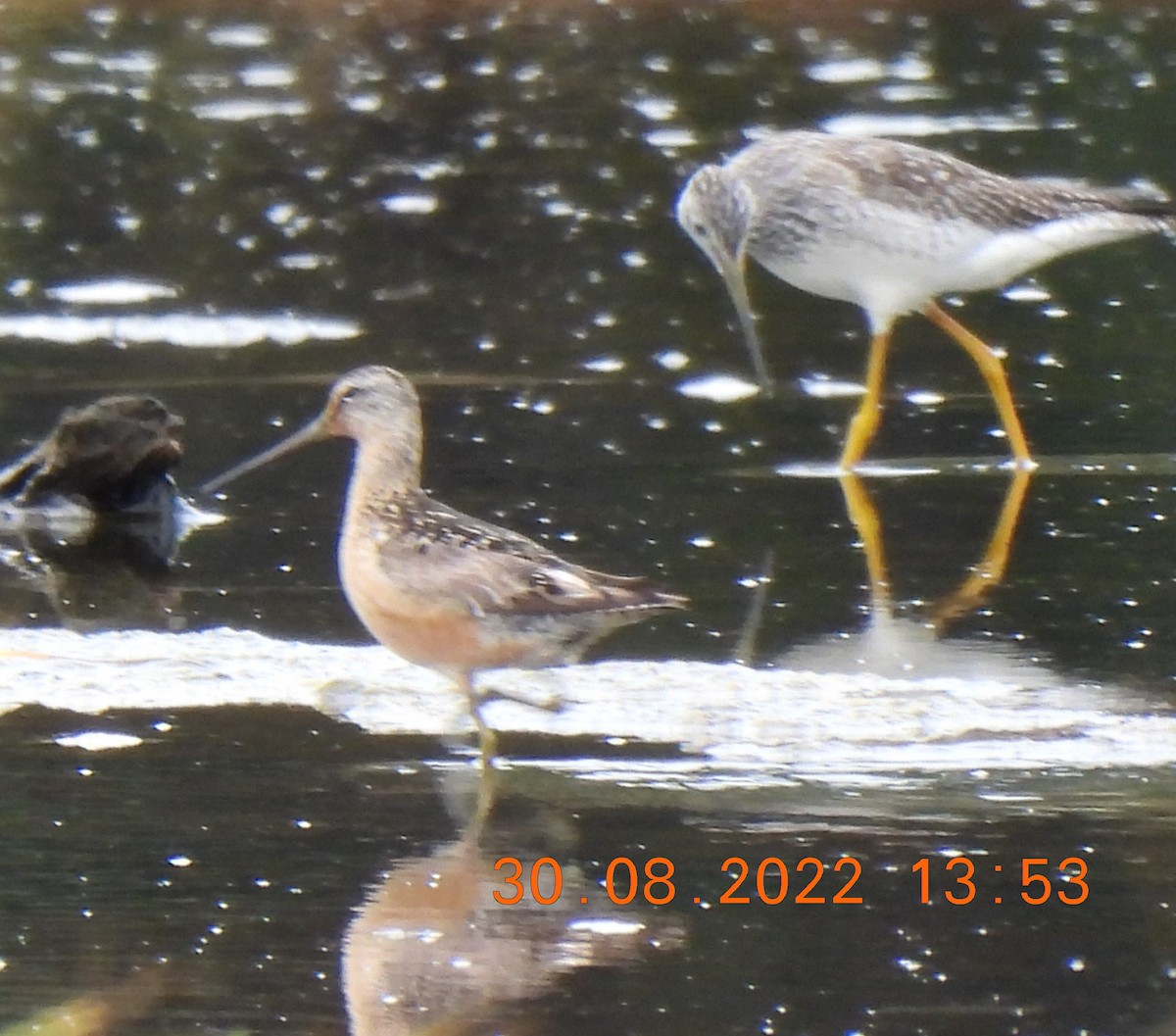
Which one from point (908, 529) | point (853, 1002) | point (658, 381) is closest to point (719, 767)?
point (853, 1002)

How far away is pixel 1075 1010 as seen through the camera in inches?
191

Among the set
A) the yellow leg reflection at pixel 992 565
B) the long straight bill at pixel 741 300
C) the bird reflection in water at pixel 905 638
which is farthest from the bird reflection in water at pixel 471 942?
the long straight bill at pixel 741 300

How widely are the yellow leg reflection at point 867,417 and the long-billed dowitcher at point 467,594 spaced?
3.20 metres

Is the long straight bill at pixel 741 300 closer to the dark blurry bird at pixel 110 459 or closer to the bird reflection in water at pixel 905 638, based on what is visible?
the bird reflection in water at pixel 905 638

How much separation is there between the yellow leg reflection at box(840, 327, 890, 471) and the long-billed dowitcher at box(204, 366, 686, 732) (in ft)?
10.5

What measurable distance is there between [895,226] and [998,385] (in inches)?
29.8

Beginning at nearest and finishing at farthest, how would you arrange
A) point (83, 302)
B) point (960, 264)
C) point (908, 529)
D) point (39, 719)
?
point (39, 719) < point (908, 529) < point (960, 264) < point (83, 302)

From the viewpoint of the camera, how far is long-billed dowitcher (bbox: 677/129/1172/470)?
381 inches

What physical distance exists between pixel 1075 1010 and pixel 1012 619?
2867 millimetres

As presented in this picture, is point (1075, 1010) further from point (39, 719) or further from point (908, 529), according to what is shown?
point (908, 529)

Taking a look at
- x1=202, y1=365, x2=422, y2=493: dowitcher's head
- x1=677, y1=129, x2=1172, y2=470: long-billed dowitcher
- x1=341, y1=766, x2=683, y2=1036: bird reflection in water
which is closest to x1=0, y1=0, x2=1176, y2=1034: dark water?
x1=341, y1=766, x2=683, y2=1036: bird reflection in water

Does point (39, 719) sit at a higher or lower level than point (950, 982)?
lower
